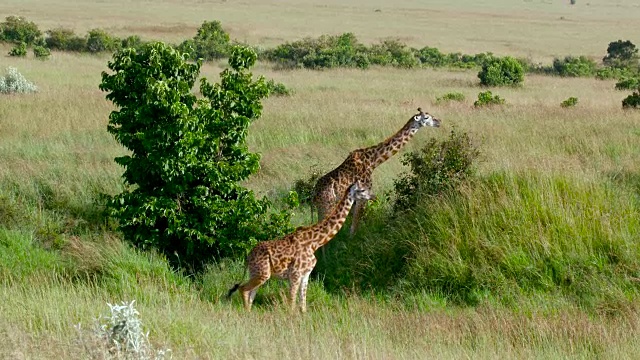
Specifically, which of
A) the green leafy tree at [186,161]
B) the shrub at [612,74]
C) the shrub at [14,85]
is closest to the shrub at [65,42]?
the shrub at [14,85]

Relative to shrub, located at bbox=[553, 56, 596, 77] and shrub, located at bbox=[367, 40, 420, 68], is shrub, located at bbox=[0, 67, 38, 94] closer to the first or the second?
shrub, located at bbox=[367, 40, 420, 68]

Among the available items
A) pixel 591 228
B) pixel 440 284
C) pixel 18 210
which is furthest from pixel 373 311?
pixel 18 210

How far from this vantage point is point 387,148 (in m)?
12.3

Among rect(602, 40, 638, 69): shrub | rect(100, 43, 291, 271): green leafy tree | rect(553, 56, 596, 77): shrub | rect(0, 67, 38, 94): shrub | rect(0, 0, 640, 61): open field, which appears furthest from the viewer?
rect(0, 0, 640, 61): open field

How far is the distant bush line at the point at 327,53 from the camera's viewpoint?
36750 millimetres

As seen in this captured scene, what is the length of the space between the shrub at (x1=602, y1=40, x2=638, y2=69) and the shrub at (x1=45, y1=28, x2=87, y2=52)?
23.7 m

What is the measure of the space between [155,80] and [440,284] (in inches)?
164

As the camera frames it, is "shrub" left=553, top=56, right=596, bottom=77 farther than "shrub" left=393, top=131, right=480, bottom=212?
Yes

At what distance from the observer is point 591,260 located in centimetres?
990

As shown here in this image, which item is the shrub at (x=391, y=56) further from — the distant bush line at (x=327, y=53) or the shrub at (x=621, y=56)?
the shrub at (x=621, y=56)

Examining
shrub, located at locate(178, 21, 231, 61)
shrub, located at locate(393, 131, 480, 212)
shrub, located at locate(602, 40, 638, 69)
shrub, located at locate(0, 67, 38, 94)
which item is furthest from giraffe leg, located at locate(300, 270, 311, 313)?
shrub, located at locate(602, 40, 638, 69)

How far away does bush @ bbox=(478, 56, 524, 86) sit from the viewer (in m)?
29.3

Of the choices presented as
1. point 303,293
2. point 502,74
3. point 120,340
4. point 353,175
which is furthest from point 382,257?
point 502,74

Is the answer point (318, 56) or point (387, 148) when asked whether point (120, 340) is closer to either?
point (387, 148)
